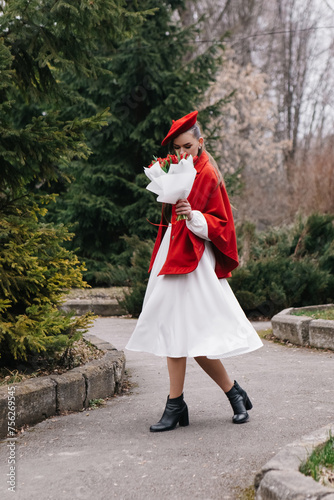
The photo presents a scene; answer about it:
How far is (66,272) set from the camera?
464 cm

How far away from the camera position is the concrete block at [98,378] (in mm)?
4304

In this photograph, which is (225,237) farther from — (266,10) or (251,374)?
(266,10)

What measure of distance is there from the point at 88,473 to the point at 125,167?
1087 centimetres

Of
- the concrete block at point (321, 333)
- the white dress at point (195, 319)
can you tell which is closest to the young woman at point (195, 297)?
the white dress at point (195, 319)

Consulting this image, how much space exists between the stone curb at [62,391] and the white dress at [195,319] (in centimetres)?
67

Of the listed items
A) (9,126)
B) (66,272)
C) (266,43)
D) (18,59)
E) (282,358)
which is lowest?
(282,358)

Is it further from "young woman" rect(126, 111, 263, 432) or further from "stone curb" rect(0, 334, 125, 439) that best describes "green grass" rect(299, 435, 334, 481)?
"stone curb" rect(0, 334, 125, 439)

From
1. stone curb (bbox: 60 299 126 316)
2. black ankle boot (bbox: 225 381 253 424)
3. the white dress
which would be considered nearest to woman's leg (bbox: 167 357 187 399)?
the white dress

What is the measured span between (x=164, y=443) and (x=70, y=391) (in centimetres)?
98

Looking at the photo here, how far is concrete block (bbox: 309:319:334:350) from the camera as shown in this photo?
6504 mm

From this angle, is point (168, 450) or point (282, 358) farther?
point (282, 358)

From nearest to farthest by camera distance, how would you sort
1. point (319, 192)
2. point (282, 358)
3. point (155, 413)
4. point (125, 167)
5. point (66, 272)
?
point (155, 413), point (66, 272), point (282, 358), point (125, 167), point (319, 192)

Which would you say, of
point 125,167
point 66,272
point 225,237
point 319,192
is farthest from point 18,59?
point 319,192

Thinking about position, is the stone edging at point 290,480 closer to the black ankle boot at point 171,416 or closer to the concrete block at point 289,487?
the concrete block at point 289,487
